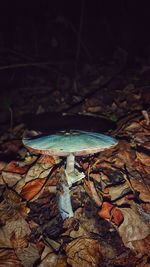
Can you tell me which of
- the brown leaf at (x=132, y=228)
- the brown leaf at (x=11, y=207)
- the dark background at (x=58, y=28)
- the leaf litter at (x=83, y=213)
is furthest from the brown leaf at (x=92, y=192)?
the dark background at (x=58, y=28)

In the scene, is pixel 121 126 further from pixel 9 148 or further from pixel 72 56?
pixel 72 56

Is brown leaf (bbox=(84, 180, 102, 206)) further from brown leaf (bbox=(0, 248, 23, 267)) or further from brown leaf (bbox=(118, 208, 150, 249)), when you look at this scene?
brown leaf (bbox=(0, 248, 23, 267))

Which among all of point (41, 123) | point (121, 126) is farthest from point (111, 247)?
point (41, 123)

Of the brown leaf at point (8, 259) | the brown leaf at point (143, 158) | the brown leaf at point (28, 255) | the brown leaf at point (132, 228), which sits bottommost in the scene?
the brown leaf at point (8, 259)

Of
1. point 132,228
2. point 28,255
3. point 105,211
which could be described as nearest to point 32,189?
point 28,255

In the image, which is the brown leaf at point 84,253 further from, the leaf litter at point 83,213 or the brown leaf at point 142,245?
the brown leaf at point 142,245

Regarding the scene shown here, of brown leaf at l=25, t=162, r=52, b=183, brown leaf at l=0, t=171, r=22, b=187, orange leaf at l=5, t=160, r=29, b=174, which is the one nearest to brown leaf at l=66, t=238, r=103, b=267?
brown leaf at l=25, t=162, r=52, b=183
